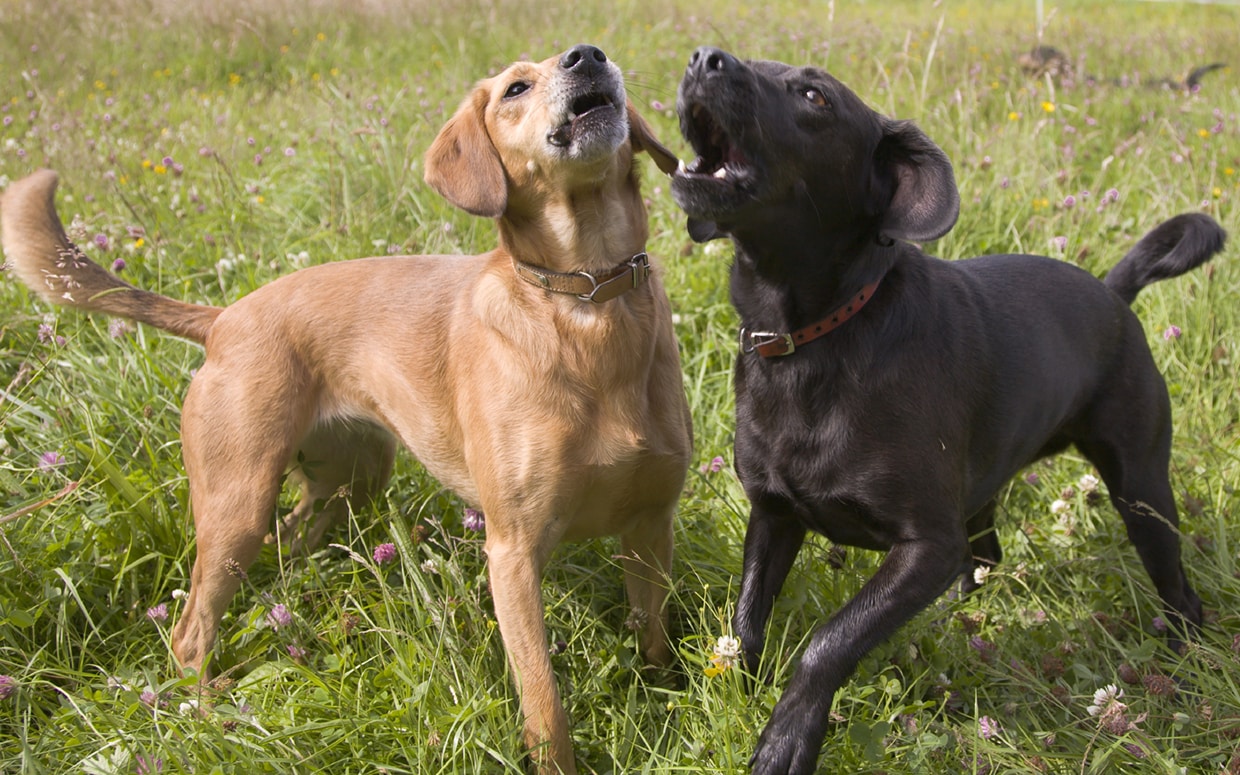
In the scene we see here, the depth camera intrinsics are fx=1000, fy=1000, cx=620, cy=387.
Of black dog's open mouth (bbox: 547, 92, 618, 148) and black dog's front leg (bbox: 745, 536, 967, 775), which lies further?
black dog's open mouth (bbox: 547, 92, 618, 148)

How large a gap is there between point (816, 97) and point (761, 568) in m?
1.28

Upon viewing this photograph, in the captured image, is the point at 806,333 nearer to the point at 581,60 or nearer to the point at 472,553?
the point at 581,60

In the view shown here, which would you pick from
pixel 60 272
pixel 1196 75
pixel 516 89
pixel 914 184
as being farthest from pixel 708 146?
pixel 1196 75

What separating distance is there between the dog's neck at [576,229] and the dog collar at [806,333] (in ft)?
1.68

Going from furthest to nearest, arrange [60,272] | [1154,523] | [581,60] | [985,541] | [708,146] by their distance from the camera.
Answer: [985,541] < [60,272] < [1154,523] < [581,60] < [708,146]

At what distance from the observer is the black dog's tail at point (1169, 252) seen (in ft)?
10.3

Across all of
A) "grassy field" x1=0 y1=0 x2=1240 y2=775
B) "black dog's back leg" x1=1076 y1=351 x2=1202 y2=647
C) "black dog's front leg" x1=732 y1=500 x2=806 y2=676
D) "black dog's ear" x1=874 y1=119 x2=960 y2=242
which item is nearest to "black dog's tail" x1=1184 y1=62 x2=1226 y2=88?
"grassy field" x1=0 y1=0 x2=1240 y2=775

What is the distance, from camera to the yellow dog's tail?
321 centimetres

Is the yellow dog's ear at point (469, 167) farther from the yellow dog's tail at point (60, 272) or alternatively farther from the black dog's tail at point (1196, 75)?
the black dog's tail at point (1196, 75)

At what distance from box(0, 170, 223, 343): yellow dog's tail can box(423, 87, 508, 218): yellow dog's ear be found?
3.50ft

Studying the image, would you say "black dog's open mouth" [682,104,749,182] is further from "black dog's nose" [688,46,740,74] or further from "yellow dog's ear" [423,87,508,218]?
"yellow dog's ear" [423,87,508,218]

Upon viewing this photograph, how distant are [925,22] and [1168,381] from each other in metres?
7.01

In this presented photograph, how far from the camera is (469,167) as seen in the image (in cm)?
282

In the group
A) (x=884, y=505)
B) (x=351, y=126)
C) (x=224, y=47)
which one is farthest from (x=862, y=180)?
(x=224, y=47)
